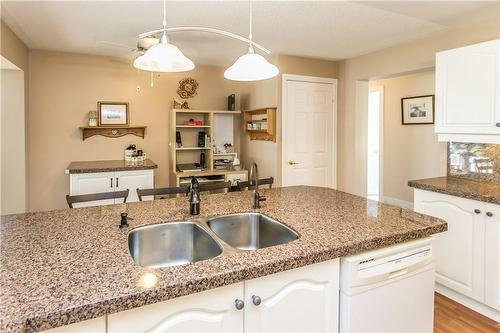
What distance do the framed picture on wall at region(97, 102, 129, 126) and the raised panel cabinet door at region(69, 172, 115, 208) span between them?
886mm

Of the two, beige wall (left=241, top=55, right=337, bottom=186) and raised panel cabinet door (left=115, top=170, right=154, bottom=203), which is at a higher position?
beige wall (left=241, top=55, right=337, bottom=186)

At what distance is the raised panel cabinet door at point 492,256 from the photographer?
218 cm

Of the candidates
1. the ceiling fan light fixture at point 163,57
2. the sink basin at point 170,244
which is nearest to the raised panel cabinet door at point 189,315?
the sink basin at point 170,244

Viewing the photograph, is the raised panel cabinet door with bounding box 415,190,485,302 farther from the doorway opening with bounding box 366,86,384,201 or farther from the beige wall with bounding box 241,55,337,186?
the doorway opening with bounding box 366,86,384,201

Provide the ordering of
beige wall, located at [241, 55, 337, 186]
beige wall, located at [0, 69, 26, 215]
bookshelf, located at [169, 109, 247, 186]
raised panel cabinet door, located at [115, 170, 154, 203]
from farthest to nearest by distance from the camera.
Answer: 1. bookshelf, located at [169, 109, 247, 186]
2. beige wall, located at [241, 55, 337, 186]
3. raised panel cabinet door, located at [115, 170, 154, 203]
4. beige wall, located at [0, 69, 26, 215]

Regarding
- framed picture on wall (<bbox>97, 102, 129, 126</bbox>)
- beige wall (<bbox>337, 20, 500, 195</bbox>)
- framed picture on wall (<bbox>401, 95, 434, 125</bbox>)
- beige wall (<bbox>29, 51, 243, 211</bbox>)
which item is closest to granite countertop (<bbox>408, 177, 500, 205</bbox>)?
beige wall (<bbox>337, 20, 500, 195</bbox>)

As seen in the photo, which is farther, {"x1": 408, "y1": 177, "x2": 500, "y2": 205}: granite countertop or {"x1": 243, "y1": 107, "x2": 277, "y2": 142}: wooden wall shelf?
{"x1": 243, "y1": 107, "x2": 277, "y2": 142}: wooden wall shelf

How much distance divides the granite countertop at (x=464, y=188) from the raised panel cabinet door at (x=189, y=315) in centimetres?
203

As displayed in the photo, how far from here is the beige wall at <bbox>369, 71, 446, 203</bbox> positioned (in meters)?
4.90

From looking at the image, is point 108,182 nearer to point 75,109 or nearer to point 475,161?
point 75,109

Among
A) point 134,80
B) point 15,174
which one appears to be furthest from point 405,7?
point 15,174

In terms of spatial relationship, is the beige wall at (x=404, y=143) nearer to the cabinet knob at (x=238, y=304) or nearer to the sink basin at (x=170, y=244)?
the sink basin at (x=170, y=244)

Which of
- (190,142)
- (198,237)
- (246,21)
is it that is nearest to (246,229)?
(198,237)

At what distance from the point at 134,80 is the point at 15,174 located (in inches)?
71.2
